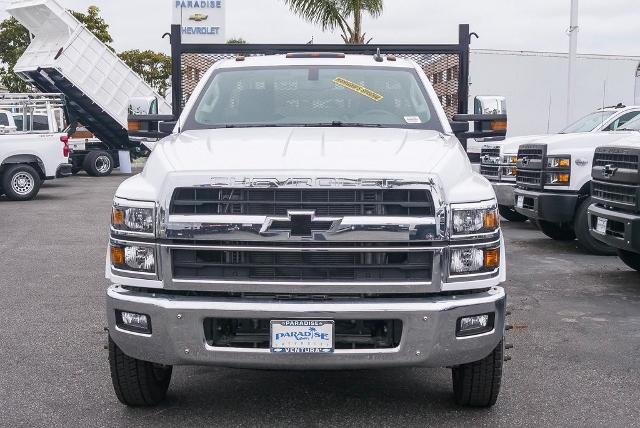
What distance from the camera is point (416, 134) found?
17.7ft

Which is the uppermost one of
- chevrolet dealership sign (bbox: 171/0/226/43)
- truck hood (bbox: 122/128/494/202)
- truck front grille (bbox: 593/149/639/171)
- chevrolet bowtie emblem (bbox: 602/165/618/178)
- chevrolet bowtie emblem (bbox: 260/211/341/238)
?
chevrolet dealership sign (bbox: 171/0/226/43)

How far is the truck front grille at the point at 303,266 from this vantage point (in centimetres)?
429

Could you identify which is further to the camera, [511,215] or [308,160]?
[511,215]

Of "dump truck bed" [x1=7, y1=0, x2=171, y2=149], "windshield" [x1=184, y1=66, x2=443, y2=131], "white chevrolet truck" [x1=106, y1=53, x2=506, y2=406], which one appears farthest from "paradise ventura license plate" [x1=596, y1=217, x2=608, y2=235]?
"dump truck bed" [x1=7, y1=0, x2=171, y2=149]

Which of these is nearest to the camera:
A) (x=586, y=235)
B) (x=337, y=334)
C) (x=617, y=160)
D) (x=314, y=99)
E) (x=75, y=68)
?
(x=337, y=334)

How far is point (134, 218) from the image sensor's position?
4.41 m

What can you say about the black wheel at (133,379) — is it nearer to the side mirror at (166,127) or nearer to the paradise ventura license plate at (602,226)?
the side mirror at (166,127)

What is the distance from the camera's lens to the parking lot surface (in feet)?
15.8

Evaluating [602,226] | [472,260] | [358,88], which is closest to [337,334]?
[472,260]

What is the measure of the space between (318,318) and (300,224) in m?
0.45

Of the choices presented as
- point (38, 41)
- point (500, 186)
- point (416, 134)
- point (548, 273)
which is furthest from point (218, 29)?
point (416, 134)

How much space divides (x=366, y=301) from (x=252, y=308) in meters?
0.55

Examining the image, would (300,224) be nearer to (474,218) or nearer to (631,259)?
(474,218)

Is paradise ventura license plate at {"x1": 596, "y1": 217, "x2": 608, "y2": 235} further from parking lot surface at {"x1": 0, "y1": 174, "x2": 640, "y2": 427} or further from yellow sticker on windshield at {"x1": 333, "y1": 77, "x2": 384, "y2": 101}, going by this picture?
yellow sticker on windshield at {"x1": 333, "y1": 77, "x2": 384, "y2": 101}
